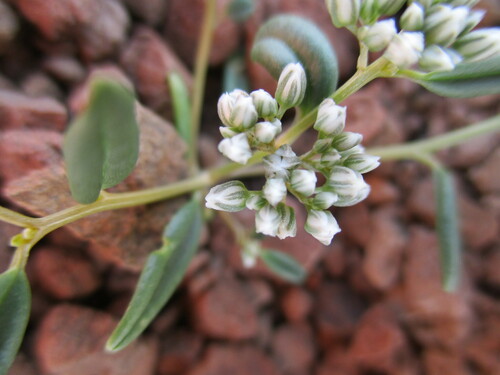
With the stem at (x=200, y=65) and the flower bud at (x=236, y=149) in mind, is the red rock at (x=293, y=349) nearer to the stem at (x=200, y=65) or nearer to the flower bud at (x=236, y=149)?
the stem at (x=200, y=65)

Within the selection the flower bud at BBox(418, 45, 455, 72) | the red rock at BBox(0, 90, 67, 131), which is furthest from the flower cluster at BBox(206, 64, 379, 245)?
the red rock at BBox(0, 90, 67, 131)

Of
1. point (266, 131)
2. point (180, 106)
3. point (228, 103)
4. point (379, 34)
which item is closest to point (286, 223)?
point (266, 131)

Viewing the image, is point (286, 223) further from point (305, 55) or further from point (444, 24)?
point (444, 24)

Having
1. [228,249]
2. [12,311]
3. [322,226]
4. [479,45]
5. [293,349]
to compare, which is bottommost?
[293,349]

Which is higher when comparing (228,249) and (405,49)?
(405,49)

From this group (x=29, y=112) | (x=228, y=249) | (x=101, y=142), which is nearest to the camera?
(x=101, y=142)

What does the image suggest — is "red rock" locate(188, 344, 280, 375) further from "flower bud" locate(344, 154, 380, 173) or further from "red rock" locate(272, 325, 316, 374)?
"flower bud" locate(344, 154, 380, 173)

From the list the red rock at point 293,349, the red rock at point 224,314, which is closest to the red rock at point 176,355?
the red rock at point 224,314
